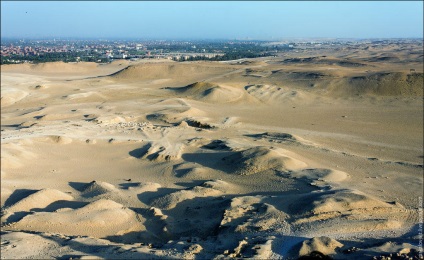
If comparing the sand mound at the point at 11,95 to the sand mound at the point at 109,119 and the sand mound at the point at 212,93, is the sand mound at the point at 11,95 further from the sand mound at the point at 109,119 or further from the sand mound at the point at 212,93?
the sand mound at the point at 212,93

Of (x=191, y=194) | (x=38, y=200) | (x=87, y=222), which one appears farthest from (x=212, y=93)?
(x=87, y=222)

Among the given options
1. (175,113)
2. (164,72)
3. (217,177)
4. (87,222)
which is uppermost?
(164,72)

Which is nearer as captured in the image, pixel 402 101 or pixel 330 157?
pixel 330 157

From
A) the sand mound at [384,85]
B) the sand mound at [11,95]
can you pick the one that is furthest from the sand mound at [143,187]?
the sand mound at [11,95]

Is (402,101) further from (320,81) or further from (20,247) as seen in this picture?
(20,247)

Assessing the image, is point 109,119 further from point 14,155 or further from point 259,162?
point 259,162

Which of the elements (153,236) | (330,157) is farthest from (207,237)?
(330,157)
